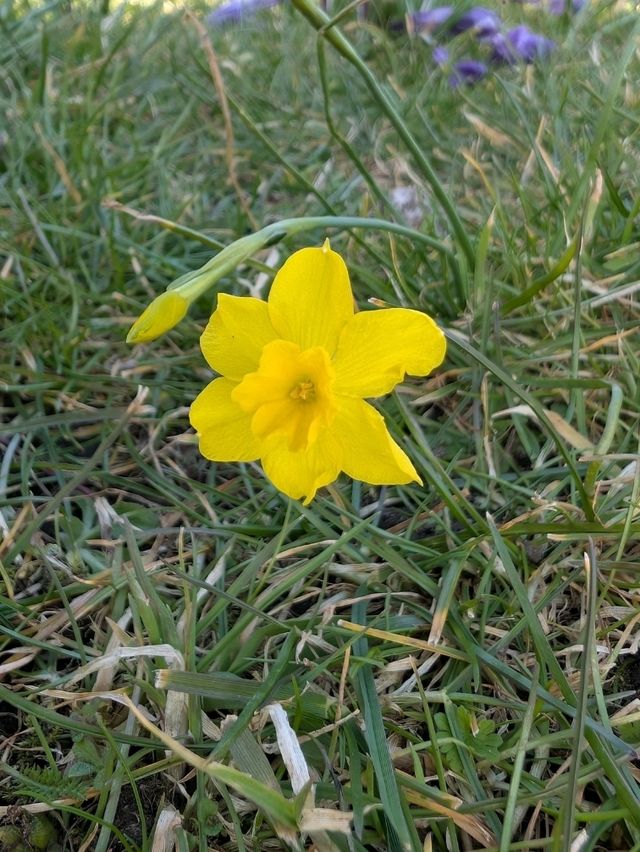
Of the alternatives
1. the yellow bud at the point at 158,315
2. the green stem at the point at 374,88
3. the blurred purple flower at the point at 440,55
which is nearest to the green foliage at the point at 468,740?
the yellow bud at the point at 158,315

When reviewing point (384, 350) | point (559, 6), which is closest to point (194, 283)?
point (384, 350)

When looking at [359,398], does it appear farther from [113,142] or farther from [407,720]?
[113,142]

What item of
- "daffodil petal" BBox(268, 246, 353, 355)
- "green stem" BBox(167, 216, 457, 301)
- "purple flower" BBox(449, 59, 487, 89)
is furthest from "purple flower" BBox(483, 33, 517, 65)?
"daffodil petal" BBox(268, 246, 353, 355)

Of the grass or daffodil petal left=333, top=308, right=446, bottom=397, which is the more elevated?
daffodil petal left=333, top=308, right=446, bottom=397

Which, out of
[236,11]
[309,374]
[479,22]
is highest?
[236,11]

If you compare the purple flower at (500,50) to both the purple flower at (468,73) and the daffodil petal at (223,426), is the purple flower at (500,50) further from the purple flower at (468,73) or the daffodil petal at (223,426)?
the daffodil petal at (223,426)

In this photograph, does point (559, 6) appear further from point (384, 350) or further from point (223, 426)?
point (223, 426)

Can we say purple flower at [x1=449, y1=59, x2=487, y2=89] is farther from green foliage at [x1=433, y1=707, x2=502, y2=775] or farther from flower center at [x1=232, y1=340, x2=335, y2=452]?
green foliage at [x1=433, y1=707, x2=502, y2=775]
